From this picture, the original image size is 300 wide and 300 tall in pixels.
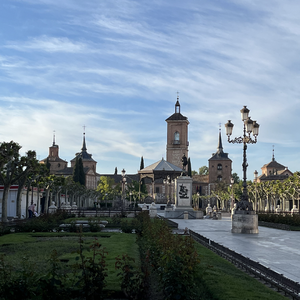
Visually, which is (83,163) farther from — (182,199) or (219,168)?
(182,199)

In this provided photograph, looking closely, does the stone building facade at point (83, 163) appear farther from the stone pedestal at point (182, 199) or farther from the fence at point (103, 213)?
the stone pedestal at point (182, 199)

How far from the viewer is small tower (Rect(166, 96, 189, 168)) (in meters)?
106

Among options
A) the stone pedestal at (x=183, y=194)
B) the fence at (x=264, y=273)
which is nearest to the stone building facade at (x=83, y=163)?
the stone pedestal at (x=183, y=194)

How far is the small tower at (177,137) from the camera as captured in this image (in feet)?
347

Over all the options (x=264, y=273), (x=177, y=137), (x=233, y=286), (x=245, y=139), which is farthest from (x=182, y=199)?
(x=177, y=137)

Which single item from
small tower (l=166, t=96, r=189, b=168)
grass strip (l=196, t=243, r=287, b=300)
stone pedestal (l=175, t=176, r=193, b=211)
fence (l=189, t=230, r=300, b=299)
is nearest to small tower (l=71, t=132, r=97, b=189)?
small tower (l=166, t=96, r=189, b=168)

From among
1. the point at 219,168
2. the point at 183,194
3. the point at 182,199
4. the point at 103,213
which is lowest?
the point at 103,213

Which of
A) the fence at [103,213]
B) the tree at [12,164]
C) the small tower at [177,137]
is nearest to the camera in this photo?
the tree at [12,164]

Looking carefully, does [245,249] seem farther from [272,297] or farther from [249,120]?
[249,120]

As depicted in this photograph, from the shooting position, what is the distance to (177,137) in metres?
107

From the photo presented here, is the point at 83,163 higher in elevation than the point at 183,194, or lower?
higher

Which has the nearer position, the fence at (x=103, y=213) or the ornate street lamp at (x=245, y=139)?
the ornate street lamp at (x=245, y=139)

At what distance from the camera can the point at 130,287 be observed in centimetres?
712

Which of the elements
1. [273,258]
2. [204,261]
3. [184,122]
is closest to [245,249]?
[273,258]
